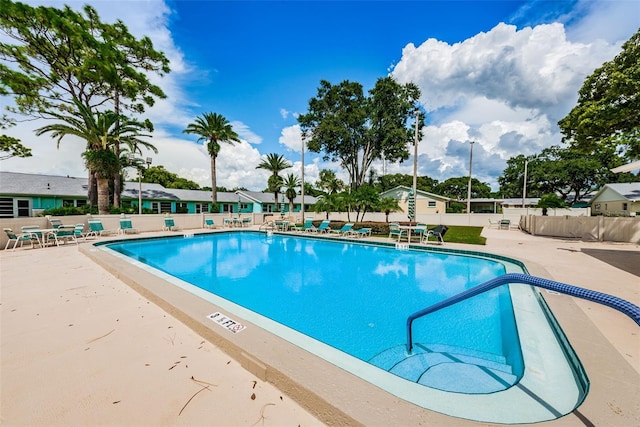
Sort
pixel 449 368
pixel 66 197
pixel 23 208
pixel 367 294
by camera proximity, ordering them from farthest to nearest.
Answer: pixel 66 197
pixel 23 208
pixel 367 294
pixel 449 368

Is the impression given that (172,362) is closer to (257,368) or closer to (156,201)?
(257,368)

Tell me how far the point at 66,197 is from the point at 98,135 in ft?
35.0

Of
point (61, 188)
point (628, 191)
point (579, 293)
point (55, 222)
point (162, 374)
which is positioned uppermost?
point (628, 191)

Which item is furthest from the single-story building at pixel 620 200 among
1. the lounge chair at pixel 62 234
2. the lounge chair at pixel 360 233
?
the lounge chair at pixel 62 234

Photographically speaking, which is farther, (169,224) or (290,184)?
(290,184)

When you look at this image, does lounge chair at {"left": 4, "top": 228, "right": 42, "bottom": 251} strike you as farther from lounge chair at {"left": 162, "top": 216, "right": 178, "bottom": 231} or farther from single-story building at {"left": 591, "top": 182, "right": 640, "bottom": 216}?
single-story building at {"left": 591, "top": 182, "right": 640, "bottom": 216}

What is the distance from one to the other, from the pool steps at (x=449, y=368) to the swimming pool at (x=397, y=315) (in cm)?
1

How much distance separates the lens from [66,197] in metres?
21.6

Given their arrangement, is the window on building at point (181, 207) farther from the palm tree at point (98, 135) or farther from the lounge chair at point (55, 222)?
the lounge chair at point (55, 222)

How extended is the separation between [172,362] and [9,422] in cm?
106

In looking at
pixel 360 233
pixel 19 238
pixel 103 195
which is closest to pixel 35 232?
pixel 19 238

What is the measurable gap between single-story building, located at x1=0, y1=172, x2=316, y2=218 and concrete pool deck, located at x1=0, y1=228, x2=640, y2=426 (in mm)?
16277

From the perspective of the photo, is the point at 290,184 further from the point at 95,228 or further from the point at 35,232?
the point at 35,232

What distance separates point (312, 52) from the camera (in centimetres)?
1515
